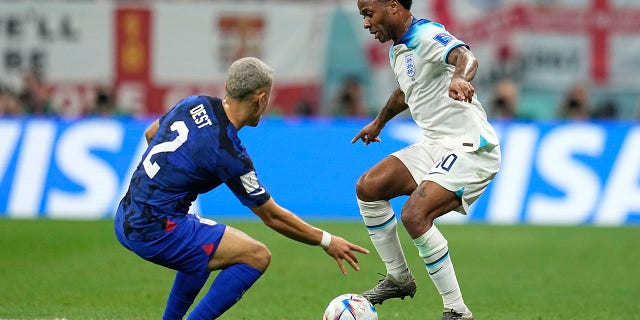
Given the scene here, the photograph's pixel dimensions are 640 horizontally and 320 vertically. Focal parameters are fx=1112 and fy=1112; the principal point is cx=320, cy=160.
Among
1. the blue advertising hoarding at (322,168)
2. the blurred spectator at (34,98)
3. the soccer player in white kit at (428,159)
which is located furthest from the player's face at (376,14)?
the blurred spectator at (34,98)

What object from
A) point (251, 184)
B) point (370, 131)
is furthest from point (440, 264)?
point (251, 184)

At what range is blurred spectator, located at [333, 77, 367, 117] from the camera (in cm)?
1678

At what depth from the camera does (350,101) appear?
16.8m

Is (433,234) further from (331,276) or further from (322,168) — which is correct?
(322,168)

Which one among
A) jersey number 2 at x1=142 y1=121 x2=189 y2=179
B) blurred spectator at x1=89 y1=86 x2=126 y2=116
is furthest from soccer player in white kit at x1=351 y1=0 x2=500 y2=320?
blurred spectator at x1=89 y1=86 x2=126 y2=116

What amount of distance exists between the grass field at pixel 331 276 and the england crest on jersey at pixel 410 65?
1816mm

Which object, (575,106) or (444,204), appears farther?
(575,106)

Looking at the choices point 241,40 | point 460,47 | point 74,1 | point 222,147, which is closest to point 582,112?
point 241,40

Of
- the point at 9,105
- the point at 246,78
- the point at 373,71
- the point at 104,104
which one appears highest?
the point at 246,78

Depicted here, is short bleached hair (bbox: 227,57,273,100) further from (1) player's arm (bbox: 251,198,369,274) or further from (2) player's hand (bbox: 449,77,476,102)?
(2) player's hand (bbox: 449,77,476,102)

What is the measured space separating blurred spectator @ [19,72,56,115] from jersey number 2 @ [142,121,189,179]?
10612mm

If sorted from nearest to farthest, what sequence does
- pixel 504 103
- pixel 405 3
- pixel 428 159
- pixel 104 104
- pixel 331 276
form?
pixel 405 3, pixel 428 159, pixel 331 276, pixel 504 103, pixel 104 104

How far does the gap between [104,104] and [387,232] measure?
30.9ft

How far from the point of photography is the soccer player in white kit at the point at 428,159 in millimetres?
7418
